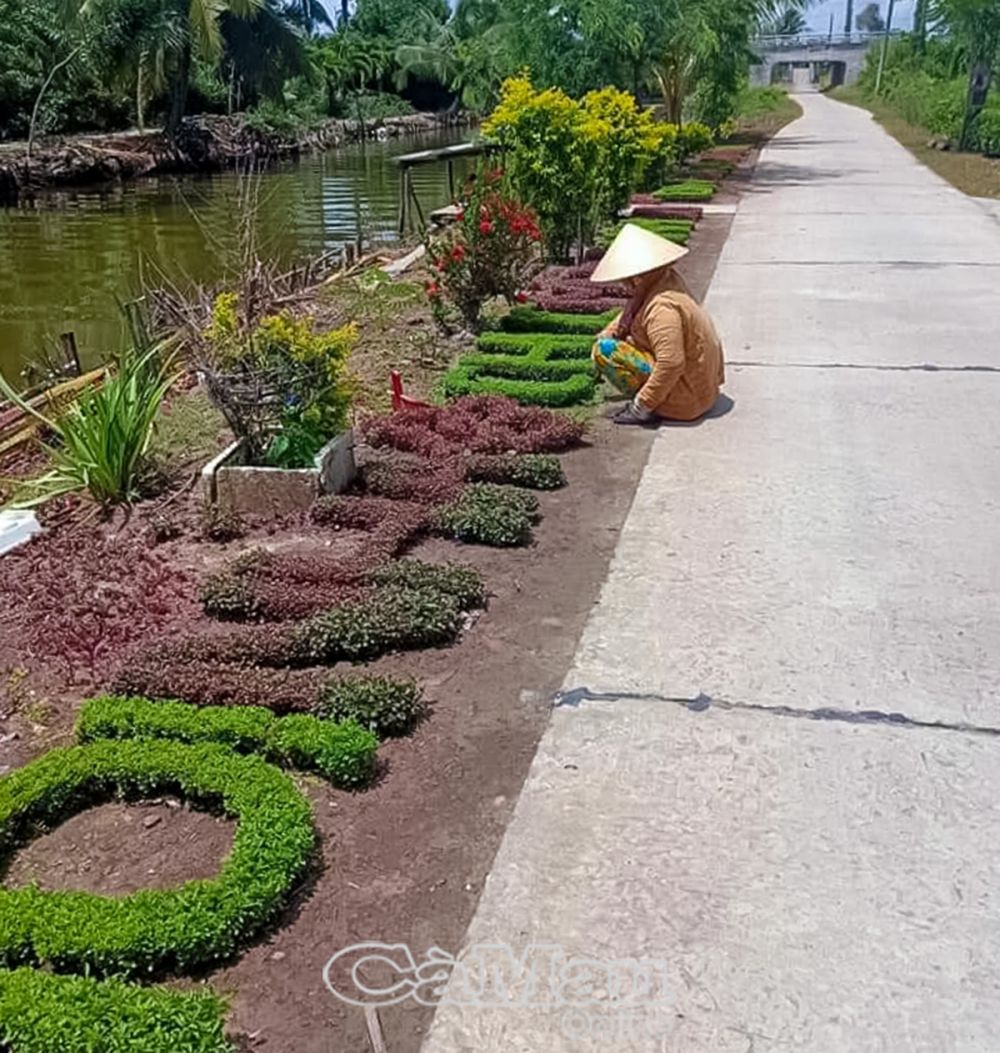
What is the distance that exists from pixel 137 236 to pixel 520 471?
17.2 m

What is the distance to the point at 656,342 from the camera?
19.0ft

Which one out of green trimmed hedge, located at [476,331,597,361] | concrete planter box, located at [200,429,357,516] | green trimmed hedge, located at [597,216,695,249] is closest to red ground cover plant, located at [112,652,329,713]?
concrete planter box, located at [200,429,357,516]

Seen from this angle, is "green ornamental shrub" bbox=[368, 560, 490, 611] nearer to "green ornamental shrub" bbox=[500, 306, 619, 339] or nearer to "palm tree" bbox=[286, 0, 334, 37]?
"green ornamental shrub" bbox=[500, 306, 619, 339]

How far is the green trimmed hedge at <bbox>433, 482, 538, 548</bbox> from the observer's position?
4605mm

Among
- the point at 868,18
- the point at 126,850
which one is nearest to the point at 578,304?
the point at 126,850

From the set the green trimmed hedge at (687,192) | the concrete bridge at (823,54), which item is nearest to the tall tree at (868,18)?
the concrete bridge at (823,54)

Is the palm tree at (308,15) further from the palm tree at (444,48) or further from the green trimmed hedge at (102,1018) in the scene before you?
the green trimmed hedge at (102,1018)

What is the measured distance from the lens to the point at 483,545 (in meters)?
4.64

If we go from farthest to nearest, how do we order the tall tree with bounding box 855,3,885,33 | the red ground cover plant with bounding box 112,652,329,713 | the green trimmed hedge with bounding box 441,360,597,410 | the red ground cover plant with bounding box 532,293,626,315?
1. the tall tree with bounding box 855,3,885,33
2. the red ground cover plant with bounding box 532,293,626,315
3. the green trimmed hedge with bounding box 441,360,597,410
4. the red ground cover plant with bounding box 112,652,329,713

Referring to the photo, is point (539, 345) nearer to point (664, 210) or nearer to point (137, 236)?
point (664, 210)

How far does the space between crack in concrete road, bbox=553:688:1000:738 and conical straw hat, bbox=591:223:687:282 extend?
302cm

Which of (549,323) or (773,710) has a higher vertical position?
(549,323)

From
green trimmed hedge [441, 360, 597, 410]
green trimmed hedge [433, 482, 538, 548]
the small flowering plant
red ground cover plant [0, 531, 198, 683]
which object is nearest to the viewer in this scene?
red ground cover plant [0, 531, 198, 683]

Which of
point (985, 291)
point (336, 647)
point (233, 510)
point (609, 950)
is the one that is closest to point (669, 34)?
point (985, 291)
